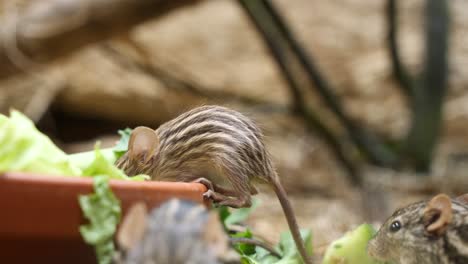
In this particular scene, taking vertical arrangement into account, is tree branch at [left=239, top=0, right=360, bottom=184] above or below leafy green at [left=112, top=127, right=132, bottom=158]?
below

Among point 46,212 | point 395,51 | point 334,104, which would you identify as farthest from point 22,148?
point 395,51

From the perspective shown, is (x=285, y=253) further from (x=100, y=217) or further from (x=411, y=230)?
(x=100, y=217)

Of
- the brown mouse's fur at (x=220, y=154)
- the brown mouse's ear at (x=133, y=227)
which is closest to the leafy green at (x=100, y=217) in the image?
the brown mouse's ear at (x=133, y=227)

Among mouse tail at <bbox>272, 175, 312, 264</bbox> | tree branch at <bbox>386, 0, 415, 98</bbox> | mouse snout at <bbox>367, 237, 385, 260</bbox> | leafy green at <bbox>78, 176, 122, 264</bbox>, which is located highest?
leafy green at <bbox>78, 176, 122, 264</bbox>

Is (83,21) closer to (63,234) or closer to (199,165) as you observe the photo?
(199,165)

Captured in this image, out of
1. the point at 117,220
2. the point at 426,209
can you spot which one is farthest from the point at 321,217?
the point at 117,220

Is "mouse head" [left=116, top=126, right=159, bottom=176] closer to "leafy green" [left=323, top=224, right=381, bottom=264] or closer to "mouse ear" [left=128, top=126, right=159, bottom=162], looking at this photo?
"mouse ear" [left=128, top=126, right=159, bottom=162]

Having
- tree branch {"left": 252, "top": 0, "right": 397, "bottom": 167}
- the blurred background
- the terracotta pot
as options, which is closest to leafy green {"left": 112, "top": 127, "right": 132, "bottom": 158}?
the terracotta pot
